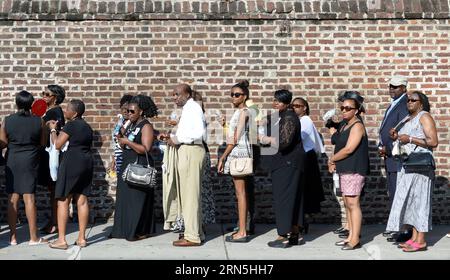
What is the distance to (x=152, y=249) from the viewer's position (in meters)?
9.20

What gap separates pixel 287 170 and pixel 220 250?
114 cm

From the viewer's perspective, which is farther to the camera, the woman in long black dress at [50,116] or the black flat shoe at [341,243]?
the woman in long black dress at [50,116]

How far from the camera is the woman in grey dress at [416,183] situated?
895 cm

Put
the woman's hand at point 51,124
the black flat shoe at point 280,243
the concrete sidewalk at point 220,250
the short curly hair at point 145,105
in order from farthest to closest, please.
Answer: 1. the woman's hand at point 51,124
2. the short curly hair at point 145,105
3. the black flat shoe at point 280,243
4. the concrete sidewalk at point 220,250

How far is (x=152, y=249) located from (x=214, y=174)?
77.4 inches

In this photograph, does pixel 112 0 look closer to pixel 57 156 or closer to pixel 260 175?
pixel 57 156

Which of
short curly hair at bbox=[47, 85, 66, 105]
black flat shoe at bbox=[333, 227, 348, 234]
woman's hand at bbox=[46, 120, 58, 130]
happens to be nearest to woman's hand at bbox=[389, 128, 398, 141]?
black flat shoe at bbox=[333, 227, 348, 234]

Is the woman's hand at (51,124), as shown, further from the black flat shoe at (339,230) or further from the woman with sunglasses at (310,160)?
the black flat shoe at (339,230)

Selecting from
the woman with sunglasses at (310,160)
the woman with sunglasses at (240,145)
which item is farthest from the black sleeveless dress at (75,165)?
the woman with sunglasses at (310,160)

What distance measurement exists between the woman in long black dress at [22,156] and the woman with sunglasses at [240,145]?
2085mm

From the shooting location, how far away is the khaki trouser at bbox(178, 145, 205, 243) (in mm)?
9375

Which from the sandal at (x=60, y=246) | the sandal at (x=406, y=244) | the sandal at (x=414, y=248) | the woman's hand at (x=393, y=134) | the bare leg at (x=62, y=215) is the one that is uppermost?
the woman's hand at (x=393, y=134)

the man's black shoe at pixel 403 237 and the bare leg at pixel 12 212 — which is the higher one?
the bare leg at pixel 12 212

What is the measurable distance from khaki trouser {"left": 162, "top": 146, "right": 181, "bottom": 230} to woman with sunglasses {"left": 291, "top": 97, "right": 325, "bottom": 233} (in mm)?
1536
